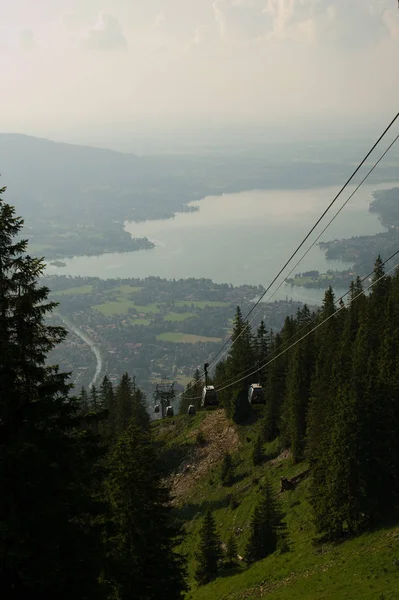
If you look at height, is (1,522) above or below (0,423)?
below

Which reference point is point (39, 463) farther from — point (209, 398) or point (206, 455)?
point (206, 455)

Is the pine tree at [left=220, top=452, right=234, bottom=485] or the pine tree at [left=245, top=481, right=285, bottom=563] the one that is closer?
the pine tree at [left=245, top=481, right=285, bottom=563]

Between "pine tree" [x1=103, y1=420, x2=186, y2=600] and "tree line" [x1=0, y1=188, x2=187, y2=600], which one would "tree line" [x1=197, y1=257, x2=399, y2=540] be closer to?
"tree line" [x1=0, y1=188, x2=187, y2=600]

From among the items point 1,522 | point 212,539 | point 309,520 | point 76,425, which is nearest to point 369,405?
point 309,520

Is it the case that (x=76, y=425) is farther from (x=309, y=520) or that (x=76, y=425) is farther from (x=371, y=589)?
(x=309, y=520)

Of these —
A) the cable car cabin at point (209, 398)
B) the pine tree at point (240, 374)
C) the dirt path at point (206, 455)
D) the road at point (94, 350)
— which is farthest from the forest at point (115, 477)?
the road at point (94, 350)

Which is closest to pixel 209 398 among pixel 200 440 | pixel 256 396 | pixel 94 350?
pixel 256 396

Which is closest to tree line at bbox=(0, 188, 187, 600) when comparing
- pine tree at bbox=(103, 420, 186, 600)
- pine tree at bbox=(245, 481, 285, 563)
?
pine tree at bbox=(103, 420, 186, 600)
